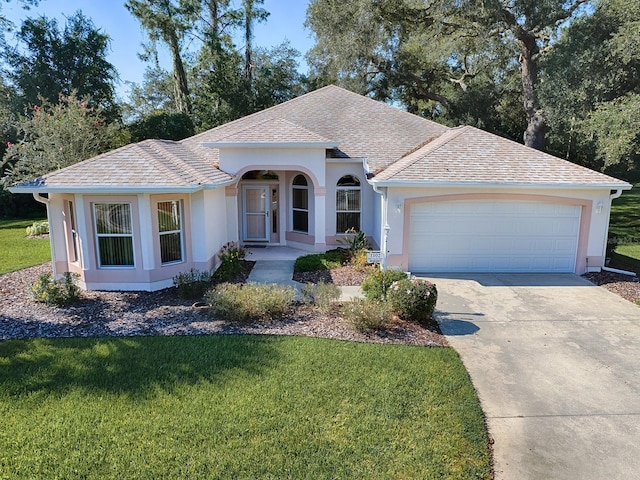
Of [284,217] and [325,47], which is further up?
[325,47]

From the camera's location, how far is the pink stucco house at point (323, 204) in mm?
10867

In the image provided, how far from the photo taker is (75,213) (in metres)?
10.9

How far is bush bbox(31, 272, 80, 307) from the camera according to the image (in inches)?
381

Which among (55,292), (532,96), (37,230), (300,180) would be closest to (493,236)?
(300,180)

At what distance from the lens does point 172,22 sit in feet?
109

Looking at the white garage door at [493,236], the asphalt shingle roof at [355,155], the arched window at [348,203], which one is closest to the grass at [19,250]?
the asphalt shingle roof at [355,155]

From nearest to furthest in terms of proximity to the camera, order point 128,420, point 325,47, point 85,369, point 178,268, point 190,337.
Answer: point 128,420
point 85,369
point 190,337
point 178,268
point 325,47

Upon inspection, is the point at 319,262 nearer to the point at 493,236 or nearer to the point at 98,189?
the point at 493,236

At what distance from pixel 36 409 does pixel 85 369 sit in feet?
3.48

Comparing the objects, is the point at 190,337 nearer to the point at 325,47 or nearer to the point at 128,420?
the point at 128,420

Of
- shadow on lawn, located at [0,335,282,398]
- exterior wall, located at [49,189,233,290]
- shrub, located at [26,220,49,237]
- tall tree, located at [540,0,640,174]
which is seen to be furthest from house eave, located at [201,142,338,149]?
tall tree, located at [540,0,640,174]

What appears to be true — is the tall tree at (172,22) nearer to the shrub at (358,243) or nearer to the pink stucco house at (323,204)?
the pink stucco house at (323,204)

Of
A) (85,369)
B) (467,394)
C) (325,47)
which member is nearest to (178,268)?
(85,369)

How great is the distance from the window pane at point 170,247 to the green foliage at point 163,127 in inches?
815
